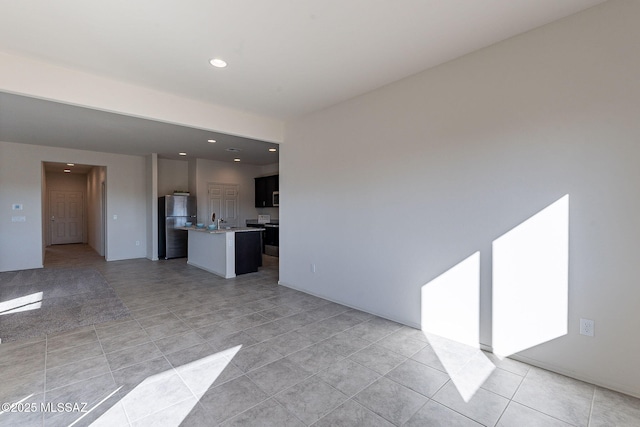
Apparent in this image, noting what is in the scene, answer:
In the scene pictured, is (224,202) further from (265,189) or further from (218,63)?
(218,63)

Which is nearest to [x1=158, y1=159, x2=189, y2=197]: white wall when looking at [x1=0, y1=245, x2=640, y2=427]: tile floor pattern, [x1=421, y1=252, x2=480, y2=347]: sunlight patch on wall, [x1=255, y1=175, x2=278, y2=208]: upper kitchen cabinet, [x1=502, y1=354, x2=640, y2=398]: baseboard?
[x1=255, y1=175, x2=278, y2=208]: upper kitchen cabinet

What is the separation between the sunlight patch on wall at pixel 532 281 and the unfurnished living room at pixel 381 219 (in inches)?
0.6

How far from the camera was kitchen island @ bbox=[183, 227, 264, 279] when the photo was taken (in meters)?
5.55

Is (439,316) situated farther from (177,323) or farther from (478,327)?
(177,323)

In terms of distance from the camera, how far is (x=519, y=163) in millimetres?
2482

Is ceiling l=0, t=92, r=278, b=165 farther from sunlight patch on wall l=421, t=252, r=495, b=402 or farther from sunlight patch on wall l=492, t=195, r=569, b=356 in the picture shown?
sunlight patch on wall l=492, t=195, r=569, b=356

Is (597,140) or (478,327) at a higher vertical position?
(597,140)

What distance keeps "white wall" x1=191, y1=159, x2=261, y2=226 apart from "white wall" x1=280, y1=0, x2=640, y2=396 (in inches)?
199

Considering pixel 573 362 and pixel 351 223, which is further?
pixel 351 223

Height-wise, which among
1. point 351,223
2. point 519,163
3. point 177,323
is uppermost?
point 519,163

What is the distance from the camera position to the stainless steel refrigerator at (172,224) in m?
7.56

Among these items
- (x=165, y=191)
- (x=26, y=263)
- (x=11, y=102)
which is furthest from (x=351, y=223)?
(x=26, y=263)

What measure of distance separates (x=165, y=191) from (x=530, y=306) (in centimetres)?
833

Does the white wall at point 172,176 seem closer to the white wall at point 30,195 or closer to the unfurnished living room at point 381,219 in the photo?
the white wall at point 30,195
